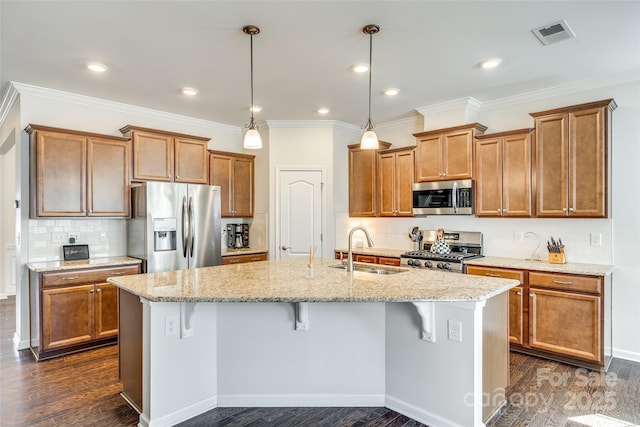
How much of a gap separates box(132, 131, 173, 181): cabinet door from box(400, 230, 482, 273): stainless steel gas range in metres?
3.17

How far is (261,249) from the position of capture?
5.50 meters

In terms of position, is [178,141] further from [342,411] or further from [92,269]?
[342,411]

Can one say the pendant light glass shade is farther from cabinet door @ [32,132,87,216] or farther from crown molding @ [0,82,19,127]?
crown molding @ [0,82,19,127]

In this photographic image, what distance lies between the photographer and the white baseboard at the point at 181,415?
241cm

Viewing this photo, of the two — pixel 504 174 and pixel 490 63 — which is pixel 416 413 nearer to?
pixel 504 174

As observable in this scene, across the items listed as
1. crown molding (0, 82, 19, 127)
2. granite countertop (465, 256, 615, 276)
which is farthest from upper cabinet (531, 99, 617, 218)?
crown molding (0, 82, 19, 127)

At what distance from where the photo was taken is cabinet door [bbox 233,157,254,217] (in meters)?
5.51

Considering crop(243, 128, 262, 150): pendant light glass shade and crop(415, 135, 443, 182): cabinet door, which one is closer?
crop(243, 128, 262, 150): pendant light glass shade

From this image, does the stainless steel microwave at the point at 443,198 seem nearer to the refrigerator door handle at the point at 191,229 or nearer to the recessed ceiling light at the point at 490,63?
the recessed ceiling light at the point at 490,63

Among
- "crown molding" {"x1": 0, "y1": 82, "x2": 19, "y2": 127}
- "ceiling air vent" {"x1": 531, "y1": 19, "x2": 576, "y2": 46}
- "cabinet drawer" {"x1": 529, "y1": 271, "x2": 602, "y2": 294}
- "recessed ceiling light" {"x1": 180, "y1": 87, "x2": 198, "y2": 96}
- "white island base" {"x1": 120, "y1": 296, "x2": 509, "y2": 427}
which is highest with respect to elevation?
"recessed ceiling light" {"x1": 180, "y1": 87, "x2": 198, "y2": 96}

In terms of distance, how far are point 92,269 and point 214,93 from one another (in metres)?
2.28

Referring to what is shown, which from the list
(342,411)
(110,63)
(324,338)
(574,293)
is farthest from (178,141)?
(574,293)

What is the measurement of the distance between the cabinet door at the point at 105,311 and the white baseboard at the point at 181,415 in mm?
1817

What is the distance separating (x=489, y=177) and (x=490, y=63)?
4.52ft
